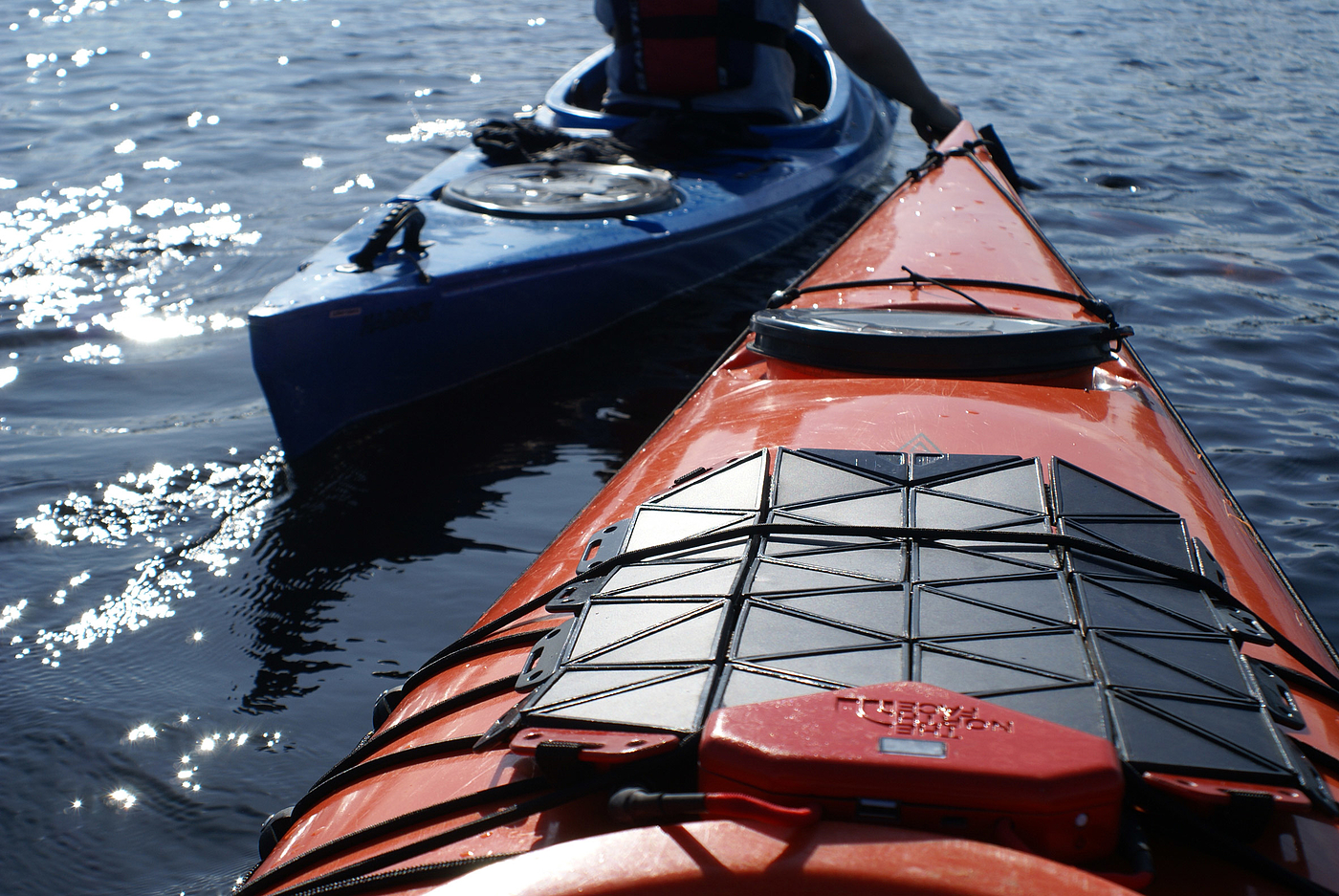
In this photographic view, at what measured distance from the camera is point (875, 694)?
1.05 metres

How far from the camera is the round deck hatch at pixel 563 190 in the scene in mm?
3992

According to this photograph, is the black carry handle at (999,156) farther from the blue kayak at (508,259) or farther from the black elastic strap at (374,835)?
the black elastic strap at (374,835)

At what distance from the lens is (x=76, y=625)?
2.64 metres

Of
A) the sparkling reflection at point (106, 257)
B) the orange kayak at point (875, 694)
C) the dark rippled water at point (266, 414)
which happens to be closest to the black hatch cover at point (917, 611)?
the orange kayak at point (875, 694)

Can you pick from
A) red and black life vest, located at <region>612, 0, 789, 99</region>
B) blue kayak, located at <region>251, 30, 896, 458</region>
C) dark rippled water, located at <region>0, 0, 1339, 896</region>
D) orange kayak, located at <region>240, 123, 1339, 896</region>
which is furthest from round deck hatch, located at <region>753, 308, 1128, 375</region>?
red and black life vest, located at <region>612, 0, 789, 99</region>

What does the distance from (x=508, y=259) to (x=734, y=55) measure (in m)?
1.95

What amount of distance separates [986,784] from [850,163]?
4794 mm

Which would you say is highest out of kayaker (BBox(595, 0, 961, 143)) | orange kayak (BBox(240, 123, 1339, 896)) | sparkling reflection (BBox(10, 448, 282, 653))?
kayaker (BBox(595, 0, 961, 143))

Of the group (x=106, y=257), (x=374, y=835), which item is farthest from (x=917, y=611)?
(x=106, y=257)

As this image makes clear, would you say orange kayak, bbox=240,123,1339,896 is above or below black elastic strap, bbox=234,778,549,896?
above

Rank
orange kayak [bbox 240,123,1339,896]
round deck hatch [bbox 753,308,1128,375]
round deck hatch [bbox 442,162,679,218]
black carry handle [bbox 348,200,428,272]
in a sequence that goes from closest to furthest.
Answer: orange kayak [bbox 240,123,1339,896]
round deck hatch [bbox 753,308,1128,375]
black carry handle [bbox 348,200,428,272]
round deck hatch [bbox 442,162,679,218]

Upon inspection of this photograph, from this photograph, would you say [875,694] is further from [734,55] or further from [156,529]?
[734,55]

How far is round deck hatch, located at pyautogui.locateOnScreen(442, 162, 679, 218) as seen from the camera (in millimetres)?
3992

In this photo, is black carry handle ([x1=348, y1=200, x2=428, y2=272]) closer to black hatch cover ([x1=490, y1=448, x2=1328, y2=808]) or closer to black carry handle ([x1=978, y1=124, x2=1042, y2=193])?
black hatch cover ([x1=490, y1=448, x2=1328, y2=808])
